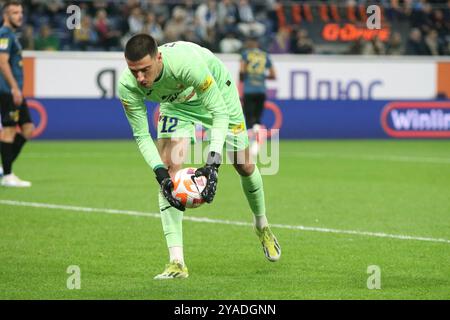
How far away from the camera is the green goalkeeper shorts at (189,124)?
8094mm

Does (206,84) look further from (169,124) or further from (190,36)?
(190,36)

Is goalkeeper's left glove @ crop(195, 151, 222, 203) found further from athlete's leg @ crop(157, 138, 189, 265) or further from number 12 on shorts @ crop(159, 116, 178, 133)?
number 12 on shorts @ crop(159, 116, 178, 133)

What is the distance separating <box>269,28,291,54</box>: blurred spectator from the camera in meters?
25.7

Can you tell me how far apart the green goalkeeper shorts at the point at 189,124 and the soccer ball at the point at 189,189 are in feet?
2.39

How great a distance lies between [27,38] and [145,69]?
56.5ft

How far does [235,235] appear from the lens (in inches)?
397

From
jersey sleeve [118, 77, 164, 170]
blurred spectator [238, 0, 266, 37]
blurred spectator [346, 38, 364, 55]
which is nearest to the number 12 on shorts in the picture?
jersey sleeve [118, 77, 164, 170]

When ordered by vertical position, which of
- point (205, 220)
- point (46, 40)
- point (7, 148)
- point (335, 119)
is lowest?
point (205, 220)

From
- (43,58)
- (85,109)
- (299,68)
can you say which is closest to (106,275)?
(85,109)

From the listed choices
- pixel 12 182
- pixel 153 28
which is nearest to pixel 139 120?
pixel 12 182

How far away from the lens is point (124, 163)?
58.7 feet

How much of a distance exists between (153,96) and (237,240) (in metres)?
2.49

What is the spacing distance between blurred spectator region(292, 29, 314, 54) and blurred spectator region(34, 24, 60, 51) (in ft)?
20.1

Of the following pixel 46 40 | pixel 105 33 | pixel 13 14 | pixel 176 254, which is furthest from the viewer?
pixel 105 33
